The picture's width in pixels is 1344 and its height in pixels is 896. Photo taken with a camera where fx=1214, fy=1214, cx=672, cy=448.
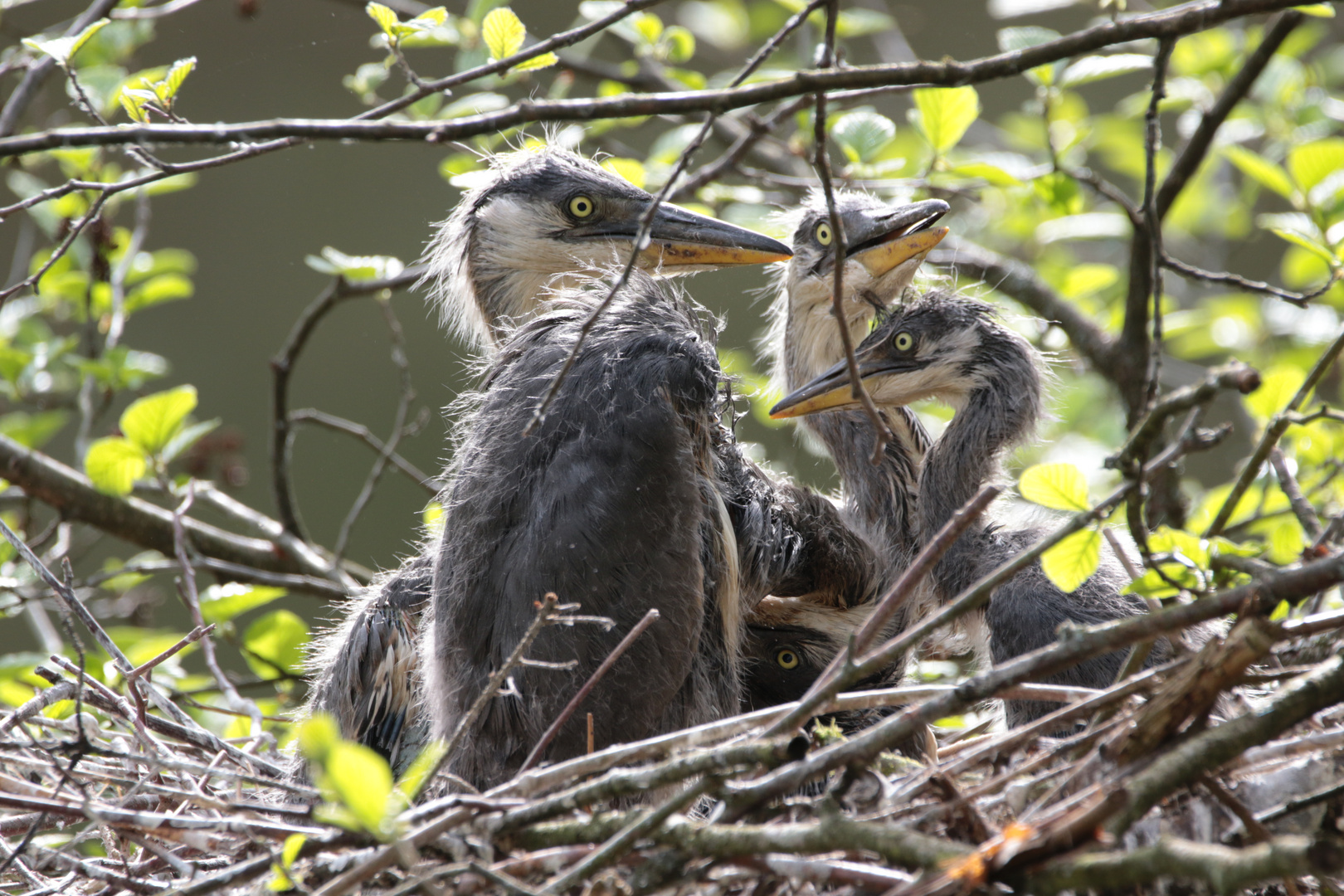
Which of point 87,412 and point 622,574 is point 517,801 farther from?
point 87,412

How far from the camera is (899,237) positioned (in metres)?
2.61

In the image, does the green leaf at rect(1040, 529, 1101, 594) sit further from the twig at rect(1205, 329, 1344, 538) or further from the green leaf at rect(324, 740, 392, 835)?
the green leaf at rect(324, 740, 392, 835)

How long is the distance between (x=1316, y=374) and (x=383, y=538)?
439cm

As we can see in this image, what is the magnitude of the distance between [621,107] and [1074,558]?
→ 83cm

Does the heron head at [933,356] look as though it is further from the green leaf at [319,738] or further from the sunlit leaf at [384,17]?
the green leaf at [319,738]

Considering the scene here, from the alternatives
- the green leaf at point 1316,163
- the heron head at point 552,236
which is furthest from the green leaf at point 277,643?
the green leaf at point 1316,163

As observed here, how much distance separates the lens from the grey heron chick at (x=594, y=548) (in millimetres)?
1869

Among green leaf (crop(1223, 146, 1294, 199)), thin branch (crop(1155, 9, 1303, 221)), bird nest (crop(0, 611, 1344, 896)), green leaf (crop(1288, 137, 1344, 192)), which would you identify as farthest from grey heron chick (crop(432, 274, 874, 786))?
green leaf (crop(1223, 146, 1294, 199))

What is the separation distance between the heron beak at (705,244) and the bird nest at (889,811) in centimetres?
116

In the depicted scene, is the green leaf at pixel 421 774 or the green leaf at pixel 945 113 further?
the green leaf at pixel 945 113

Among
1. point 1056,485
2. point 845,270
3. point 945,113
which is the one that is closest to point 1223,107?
point 945,113

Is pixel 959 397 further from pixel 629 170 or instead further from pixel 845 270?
pixel 629 170

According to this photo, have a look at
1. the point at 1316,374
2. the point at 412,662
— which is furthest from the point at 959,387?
the point at 412,662

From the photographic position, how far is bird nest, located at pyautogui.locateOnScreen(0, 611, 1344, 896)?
118cm
